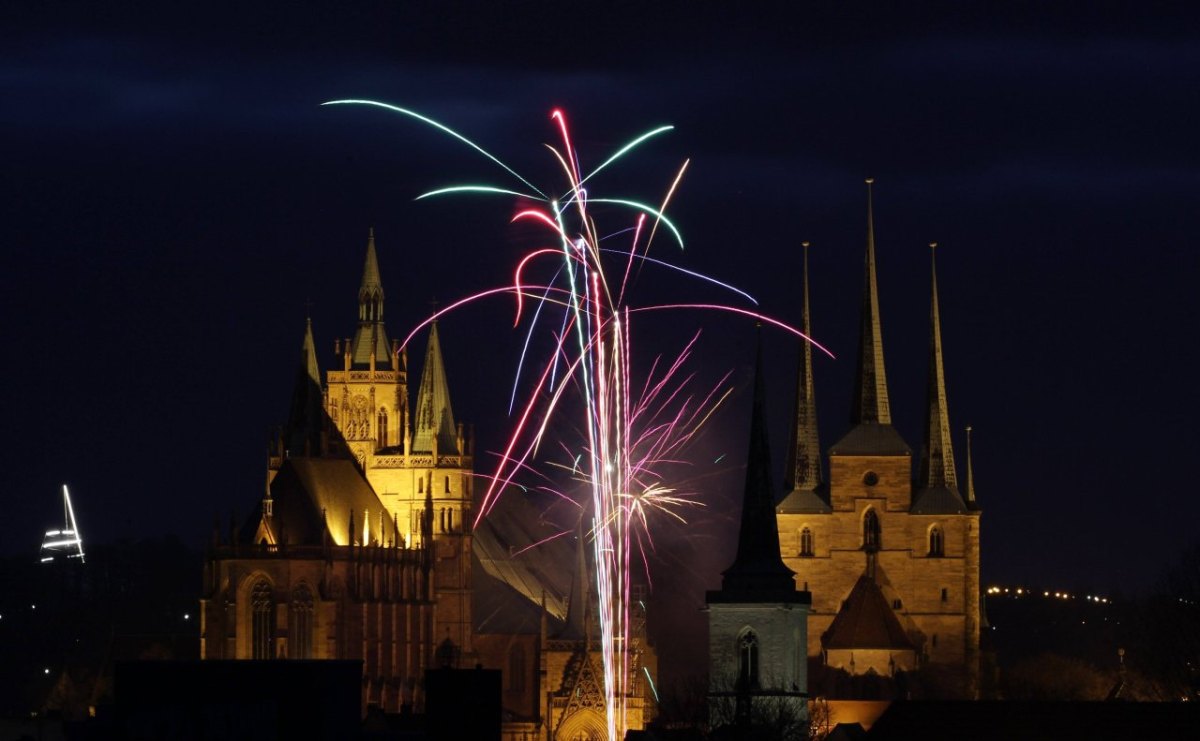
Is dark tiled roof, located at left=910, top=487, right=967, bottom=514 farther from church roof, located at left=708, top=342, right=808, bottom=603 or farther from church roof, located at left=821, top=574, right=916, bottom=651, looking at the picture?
church roof, located at left=708, top=342, right=808, bottom=603

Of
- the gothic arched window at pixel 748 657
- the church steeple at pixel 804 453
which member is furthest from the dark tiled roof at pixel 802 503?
the gothic arched window at pixel 748 657

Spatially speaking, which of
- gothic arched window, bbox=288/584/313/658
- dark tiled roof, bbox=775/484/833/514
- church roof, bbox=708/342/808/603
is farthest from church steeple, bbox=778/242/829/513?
church roof, bbox=708/342/808/603

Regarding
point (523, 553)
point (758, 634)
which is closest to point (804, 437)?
point (523, 553)

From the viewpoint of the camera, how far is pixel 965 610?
481 ft

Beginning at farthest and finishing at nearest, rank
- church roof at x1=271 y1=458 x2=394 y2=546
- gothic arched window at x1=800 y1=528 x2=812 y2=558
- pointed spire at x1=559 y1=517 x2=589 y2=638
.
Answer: pointed spire at x1=559 y1=517 x2=589 y2=638
church roof at x1=271 y1=458 x2=394 y2=546
gothic arched window at x1=800 y1=528 x2=812 y2=558

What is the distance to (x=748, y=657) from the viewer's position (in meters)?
99.3

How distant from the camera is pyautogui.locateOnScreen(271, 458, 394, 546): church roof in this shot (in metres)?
148

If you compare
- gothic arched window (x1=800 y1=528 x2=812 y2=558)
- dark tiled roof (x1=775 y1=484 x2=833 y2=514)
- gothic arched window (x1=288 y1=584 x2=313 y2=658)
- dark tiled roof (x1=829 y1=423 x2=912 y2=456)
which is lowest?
gothic arched window (x1=288 y1=584 x2=313 y2=658)

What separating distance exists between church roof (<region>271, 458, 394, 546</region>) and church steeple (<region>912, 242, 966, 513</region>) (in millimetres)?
22131

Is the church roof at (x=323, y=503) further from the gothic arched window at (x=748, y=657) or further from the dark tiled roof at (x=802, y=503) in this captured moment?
the gothic arched window at (x=748, y=657)

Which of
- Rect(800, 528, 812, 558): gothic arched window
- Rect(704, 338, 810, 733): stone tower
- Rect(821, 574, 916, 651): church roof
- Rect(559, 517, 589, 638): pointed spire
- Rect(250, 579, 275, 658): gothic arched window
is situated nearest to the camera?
Rect(704, 338, 810, 733): stone tower

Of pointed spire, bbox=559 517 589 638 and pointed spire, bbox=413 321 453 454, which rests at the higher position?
pointed spire, bbox=413 321 453 454

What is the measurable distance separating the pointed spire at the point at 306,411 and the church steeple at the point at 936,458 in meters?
24.6

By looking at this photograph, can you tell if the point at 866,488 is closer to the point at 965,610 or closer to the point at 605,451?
the point at 965,610
